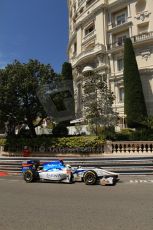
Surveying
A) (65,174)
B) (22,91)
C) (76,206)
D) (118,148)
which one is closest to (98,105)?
(118,148)

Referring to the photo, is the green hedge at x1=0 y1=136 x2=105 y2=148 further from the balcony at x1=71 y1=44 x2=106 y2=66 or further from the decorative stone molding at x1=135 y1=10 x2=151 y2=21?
the decorative stone molding at x1=135 y1=10 x2=151 y2=21

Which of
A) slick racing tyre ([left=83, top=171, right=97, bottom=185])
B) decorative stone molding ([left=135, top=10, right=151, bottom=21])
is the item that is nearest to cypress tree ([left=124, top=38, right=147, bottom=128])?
decorative stone molding ([left=135, top=10, right=151, bottom=21])

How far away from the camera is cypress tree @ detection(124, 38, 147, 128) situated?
3272cm

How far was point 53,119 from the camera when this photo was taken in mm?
30172

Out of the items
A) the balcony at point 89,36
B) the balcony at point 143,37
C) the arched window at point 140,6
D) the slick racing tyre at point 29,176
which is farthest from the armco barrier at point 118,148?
the balcony at point 89,36

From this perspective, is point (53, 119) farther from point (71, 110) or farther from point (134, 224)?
point (134, 224)

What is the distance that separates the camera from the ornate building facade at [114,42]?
37.4 metres

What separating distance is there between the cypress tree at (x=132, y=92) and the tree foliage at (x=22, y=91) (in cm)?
953

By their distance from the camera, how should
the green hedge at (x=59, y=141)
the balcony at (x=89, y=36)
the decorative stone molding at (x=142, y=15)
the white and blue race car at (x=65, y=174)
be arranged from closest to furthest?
the white and blue race car at (x=65, y=174) < the green hedge at (x=59, y=141) < the decorative stone molding at (x=142, y=15) < the balcony at (x=89, y=36)

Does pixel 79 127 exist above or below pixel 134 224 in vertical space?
above

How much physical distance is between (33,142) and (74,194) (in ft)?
58.4

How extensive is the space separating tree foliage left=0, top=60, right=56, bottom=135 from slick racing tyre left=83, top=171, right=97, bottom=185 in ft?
51.6

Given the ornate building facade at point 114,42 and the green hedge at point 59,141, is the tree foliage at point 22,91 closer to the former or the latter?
the green hedge at point 59,141

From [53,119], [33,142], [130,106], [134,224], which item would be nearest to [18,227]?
[134,224]
